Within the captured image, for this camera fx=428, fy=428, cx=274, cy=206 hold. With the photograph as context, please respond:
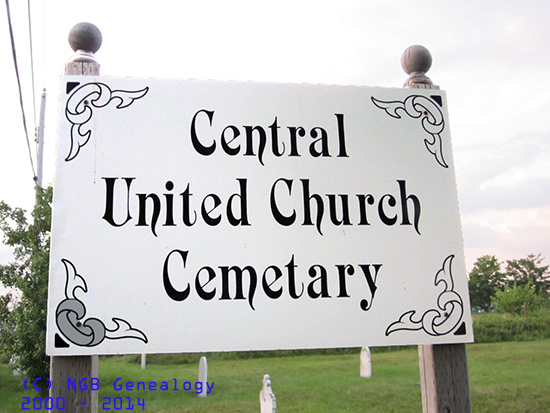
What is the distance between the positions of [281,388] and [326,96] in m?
8.08

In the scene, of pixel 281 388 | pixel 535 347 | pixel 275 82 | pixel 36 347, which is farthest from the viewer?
pixel 535 347

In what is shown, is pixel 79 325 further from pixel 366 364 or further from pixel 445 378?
pixel 366 364

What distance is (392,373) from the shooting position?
10.3 metres

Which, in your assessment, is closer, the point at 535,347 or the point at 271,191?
the point at 271,191

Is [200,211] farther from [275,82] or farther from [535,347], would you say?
[535,347]

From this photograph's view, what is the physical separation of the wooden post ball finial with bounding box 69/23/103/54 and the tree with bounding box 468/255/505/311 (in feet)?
109

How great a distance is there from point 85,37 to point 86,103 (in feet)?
1.31

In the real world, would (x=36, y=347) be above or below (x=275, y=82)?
below

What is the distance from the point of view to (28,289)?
7812 mm

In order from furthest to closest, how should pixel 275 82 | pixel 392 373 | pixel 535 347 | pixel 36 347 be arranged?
1. pixel 535 347
2. pixel 392 373
3. pixel 36 347
4. pixel 275 82

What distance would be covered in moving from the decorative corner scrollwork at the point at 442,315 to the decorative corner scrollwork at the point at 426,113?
0.64 metres

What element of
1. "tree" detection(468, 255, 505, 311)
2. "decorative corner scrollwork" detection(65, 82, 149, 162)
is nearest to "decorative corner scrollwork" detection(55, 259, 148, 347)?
"decorative corner scrollwork" detection(65, 82, 149, 162)

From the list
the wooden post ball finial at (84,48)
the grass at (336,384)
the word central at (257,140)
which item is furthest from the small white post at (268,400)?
the wooden post ball finial at (84,48)

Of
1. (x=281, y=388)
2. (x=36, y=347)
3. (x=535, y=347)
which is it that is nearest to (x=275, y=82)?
(x=36, y=347)
